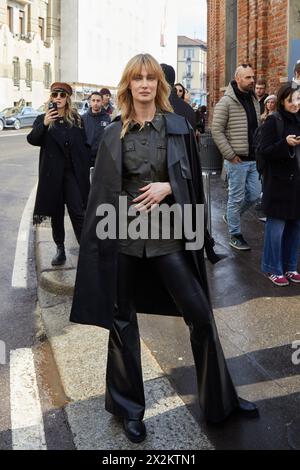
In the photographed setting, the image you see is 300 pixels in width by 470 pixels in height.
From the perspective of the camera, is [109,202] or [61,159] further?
[61,159]

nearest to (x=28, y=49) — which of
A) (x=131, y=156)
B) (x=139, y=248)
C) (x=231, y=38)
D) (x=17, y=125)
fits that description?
(x=17, y=125)

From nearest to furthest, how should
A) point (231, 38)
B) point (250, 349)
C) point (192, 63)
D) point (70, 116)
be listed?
point (250, 349)
point (70, 116)
point (231, 38)
point (192, 63)

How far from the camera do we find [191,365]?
4.05 m

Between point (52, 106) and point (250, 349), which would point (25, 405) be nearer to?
point (250, 349)

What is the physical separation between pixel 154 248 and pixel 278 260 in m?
2.90

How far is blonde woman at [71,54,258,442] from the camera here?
10.1ft

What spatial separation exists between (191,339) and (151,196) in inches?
32.5

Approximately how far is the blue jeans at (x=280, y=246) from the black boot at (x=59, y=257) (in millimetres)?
2189

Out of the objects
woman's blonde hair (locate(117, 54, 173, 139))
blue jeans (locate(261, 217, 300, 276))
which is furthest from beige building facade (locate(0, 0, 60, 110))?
woman's blonde hair (locate(117, 54, 173, 139))

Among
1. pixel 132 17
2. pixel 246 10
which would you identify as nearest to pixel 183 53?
pixel 132 17

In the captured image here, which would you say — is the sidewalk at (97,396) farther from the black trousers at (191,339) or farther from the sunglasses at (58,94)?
the sunglasses at (58,94)

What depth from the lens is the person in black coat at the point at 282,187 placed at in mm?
5500

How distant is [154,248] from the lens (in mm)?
3115
